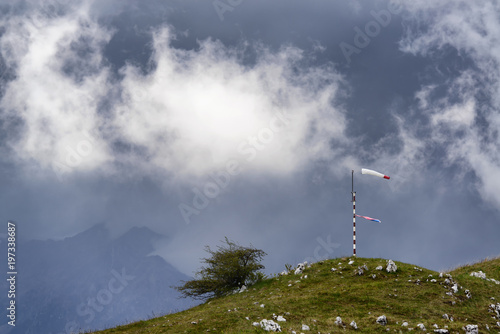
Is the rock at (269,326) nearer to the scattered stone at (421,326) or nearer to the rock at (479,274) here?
the scattered stone at (421,326)

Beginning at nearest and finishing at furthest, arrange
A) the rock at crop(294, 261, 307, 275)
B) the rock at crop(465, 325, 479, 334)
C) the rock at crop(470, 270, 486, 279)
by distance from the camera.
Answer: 1. the rock at crop(465, 325, 479, 334)
2. the rock at crop(470, 270, 486, 279)
3. the rock at crop(294, 261, 307, 275)

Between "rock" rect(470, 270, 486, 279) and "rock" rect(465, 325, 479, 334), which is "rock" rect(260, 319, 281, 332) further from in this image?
"rock" rect(470, 270, 486, 279)

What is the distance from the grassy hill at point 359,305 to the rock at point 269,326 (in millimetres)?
314

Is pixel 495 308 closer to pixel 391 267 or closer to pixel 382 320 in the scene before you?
pixel 391 267

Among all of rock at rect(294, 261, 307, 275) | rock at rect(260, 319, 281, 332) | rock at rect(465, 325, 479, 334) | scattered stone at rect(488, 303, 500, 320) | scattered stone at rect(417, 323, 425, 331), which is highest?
rock at rect(294, 261, 307, 275)

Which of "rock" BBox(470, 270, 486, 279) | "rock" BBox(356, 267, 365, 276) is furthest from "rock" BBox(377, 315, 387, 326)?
"rock" BBox(470, 270, 486, 279)

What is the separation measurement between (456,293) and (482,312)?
9.07 ft

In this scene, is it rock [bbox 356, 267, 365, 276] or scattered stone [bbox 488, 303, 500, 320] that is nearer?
scattered stone [bbox 488, 303, 500, 320]

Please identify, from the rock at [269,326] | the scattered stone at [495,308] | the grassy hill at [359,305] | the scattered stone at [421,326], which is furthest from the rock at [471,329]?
the rock at [269,326]

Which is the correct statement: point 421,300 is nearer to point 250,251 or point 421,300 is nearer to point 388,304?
point 388,304

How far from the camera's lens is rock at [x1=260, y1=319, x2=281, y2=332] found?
25.2 m

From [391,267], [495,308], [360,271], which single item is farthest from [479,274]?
[360,271]

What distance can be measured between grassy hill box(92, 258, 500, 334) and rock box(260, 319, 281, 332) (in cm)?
31

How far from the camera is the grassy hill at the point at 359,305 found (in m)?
26.8
